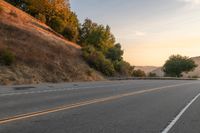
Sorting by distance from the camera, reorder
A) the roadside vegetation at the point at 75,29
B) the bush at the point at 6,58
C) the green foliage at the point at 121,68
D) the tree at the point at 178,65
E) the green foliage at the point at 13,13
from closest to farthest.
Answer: the bush at the point at 6,58 < the green foliage at the point at 13,13 < the green foliage at the point at 121,68 < the roadside vegetation at the point at 75,29 < the tree at the point at 178,65

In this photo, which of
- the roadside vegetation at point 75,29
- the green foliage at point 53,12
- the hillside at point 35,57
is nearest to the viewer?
the hillside at point 35,57

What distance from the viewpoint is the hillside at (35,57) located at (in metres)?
40.4

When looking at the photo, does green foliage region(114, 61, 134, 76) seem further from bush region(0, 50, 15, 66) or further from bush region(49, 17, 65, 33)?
bush region(0, 50, 15, 66)

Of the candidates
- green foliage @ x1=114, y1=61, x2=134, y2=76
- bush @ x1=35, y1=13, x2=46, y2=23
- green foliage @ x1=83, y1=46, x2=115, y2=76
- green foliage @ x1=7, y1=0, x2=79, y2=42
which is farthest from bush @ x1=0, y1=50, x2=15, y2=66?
green foliage @ x1=7, y1=0, x2=79, y2=42

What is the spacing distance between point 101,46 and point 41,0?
14.3m

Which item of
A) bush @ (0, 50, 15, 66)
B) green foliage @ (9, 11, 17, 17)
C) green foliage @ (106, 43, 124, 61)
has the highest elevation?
green foliage @ (9, 11, 17, 17)

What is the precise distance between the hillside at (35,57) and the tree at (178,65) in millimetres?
59522

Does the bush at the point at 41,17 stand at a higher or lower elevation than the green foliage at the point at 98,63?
higher

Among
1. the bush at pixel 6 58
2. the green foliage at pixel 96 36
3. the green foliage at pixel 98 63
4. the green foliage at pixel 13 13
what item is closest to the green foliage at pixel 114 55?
the green foliage at pixel 96 36

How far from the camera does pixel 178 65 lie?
384 ft

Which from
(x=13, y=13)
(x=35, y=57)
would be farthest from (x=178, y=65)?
(x=35, y=57)

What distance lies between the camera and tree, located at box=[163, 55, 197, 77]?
384 feet

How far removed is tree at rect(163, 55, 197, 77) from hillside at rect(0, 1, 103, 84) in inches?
2343

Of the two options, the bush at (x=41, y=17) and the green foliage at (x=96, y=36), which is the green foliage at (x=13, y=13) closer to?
the bush at (x=41, y=17)
